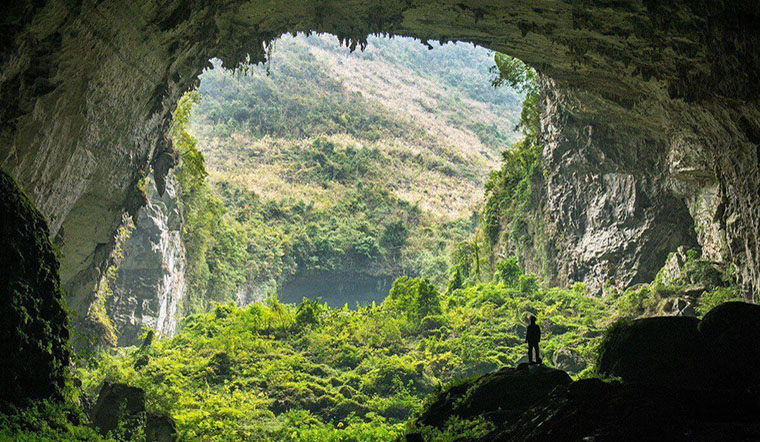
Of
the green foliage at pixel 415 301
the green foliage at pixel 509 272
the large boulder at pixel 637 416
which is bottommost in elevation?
the large boulder at pixel 637 416

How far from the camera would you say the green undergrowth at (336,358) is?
12.5 meters

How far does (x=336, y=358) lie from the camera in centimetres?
1756

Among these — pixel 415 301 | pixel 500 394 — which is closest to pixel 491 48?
pixel 500 394

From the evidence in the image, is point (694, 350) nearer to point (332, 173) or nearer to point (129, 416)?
point (129, 416)

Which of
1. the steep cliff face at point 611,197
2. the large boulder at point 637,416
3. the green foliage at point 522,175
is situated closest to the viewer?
the large boulder at point 637,416

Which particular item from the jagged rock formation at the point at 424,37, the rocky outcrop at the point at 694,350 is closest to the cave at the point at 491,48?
the jagged rock formation at the point at 424,37

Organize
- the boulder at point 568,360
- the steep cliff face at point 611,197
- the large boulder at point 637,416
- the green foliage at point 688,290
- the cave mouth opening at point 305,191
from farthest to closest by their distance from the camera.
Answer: the cave mouth opening at point 305,191
the steep cliff face at point 611,197
the boulder at point 568,360
the green foliage at point 688,290
the large boulder at point 637,416

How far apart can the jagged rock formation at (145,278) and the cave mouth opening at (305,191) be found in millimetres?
41

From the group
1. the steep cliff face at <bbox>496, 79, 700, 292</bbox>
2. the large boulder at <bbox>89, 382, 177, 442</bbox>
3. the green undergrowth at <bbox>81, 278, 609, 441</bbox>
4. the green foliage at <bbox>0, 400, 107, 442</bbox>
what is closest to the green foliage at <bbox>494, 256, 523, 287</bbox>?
the green undergrowth at <bbox>81, 278, 609, 441</bbox>

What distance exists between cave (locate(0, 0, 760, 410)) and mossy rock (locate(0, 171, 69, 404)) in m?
1.34

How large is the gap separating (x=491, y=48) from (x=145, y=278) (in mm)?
15713

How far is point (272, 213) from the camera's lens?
1526 inches

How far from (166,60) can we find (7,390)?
8.01 metres

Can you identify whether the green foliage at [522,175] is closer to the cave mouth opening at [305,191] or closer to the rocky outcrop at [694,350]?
the cave mouth opening at [305,191]
